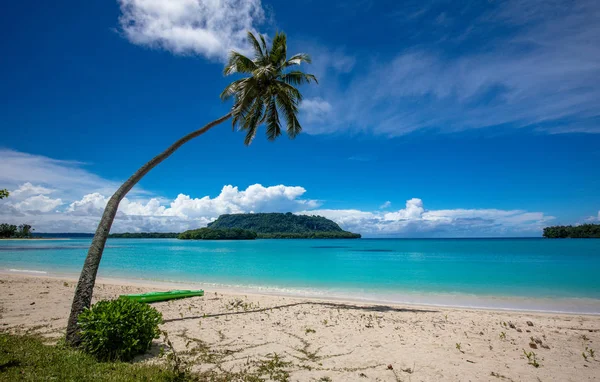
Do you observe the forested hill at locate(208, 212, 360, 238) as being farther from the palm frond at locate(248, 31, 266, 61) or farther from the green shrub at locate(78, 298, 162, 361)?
the green shrub at locate(78, 298, 162, 361)

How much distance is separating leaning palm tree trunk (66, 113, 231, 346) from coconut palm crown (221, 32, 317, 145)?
12.0 ft

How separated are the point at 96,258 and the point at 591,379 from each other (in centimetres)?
963

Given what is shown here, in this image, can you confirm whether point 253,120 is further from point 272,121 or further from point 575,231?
point 575,231

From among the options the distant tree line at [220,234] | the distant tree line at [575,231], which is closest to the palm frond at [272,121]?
the distant tree line at [220,234]

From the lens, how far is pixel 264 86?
38.7 ft

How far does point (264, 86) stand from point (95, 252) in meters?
7.83

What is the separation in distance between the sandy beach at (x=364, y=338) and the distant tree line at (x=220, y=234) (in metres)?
134

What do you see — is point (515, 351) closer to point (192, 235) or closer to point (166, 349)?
point (166, 349)

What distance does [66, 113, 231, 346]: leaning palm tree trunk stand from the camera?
6156 millimetres

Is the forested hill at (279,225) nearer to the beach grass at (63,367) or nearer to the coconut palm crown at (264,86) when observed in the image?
the coconut palm crown at (264,86)

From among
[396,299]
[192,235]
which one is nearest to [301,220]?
[192,235]

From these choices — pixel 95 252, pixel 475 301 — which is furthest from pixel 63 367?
pixel 475 301

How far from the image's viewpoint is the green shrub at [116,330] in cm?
556

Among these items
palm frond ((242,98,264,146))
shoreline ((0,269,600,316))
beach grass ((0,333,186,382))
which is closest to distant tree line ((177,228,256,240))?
shoreline ((0,269,600,316))
